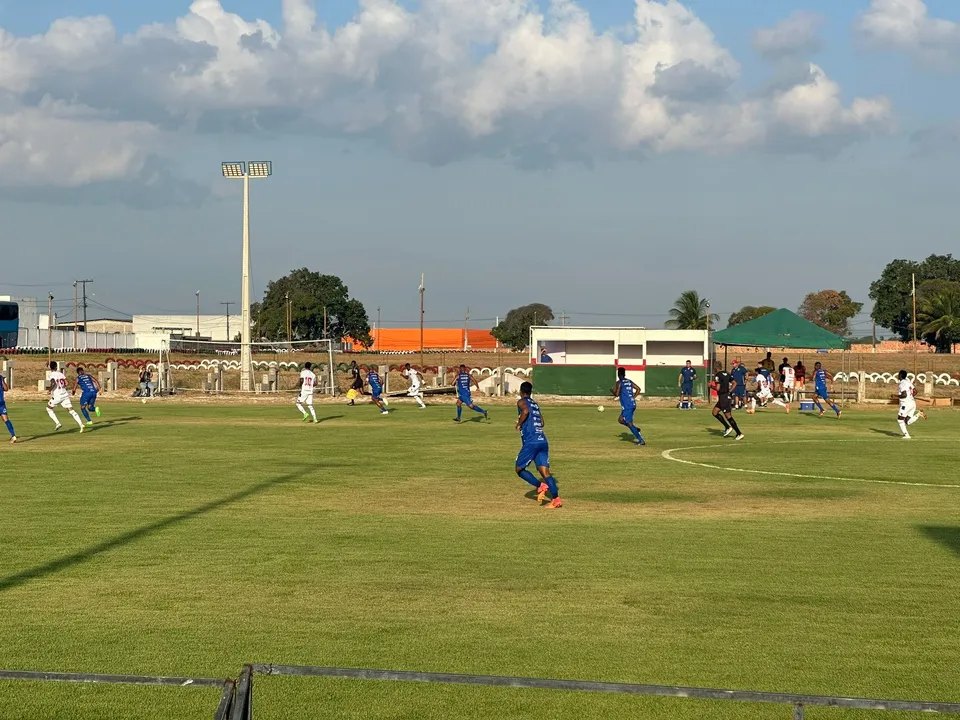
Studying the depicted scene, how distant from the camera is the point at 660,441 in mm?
31906

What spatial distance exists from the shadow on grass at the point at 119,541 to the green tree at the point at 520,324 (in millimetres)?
117909

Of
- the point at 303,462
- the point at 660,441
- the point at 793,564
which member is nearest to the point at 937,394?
the point at 660,441

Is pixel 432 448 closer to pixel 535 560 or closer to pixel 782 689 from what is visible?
pixel 535 560

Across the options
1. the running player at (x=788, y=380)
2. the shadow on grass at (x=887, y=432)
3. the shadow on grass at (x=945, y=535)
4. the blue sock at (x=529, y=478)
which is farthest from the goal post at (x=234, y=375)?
the shadow on grass at (x=945, y=535)

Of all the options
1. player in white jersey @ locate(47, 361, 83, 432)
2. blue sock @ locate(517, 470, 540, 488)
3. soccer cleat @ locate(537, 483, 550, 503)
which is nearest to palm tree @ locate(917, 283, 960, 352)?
player in white jersey @ locate(47, 361, 83, 432)

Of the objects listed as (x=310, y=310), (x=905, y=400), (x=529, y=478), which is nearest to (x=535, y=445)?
(x=529, y=478)

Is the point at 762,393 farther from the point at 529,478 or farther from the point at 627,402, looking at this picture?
the point at 529,478

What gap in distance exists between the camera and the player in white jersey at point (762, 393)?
1828 inches

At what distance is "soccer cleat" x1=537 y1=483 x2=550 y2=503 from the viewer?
18406 millimetres

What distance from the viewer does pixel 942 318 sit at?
10044 centimetres

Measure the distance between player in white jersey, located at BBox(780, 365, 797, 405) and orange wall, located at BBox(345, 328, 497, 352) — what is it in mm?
115334

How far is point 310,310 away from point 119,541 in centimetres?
12546

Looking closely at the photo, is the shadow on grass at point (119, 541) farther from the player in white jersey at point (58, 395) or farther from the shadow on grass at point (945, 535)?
the player in white jersey at point (58, 395)

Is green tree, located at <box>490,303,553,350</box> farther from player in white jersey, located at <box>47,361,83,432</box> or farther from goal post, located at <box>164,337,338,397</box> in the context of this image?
player in white jersey, located at <box>47,361,83,432</box>
